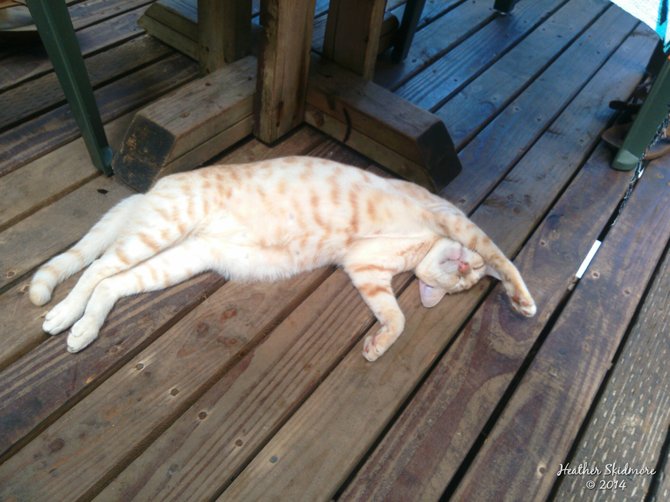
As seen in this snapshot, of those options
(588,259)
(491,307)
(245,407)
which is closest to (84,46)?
(245,407)

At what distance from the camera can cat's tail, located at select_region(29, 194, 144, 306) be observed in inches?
66.9

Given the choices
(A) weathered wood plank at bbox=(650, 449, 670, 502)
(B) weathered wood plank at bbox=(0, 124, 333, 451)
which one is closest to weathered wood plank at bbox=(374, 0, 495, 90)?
(B) weathered wood plank at bbox=(0, 124, 333, 451)

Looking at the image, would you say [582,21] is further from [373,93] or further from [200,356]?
[200,356]

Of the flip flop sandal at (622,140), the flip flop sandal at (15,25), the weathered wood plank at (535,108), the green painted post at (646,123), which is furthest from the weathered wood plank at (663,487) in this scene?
the flip flop sandal at (15,25)

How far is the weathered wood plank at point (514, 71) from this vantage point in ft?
9.07

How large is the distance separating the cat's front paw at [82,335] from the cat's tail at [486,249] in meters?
1.30

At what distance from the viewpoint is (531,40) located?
3447 mm

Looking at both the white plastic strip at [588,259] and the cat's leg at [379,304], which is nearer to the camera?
the cat's leg at [379,304]

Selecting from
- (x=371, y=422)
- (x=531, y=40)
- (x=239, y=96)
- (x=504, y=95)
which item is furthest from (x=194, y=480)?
(x=531, y=40)

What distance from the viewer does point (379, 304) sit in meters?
1.88

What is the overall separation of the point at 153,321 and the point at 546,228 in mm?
1681

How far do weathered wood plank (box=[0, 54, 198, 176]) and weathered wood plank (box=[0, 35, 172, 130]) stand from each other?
0.05 metres

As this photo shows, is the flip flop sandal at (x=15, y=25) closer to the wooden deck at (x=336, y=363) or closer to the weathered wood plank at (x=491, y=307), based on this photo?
the wooden deck at (x=336, y=363)

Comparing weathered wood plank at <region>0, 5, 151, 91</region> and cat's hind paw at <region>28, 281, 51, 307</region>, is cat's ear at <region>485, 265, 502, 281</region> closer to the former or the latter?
cat's hind paw at <region>28, 281, 51, 307</region>
